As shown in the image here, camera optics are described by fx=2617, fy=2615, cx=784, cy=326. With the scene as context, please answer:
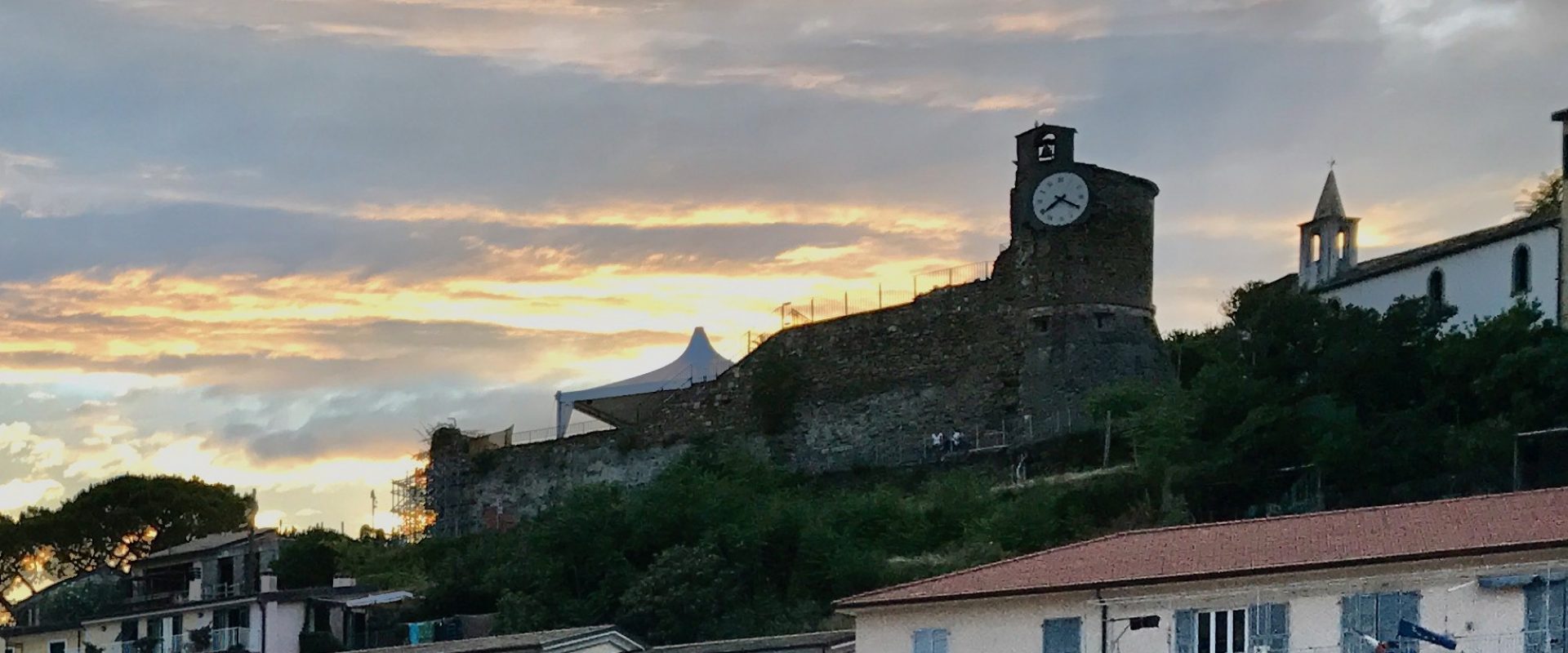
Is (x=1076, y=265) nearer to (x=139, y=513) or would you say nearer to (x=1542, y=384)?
(x=1542, y=384)

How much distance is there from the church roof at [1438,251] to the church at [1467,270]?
0.02 m

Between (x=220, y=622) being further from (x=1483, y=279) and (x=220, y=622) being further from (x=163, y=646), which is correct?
(x=1483, y=279)

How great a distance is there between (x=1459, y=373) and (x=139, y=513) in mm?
53363

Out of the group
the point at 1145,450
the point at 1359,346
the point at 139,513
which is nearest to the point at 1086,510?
the point at 1145,450

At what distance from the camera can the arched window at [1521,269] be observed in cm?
5738

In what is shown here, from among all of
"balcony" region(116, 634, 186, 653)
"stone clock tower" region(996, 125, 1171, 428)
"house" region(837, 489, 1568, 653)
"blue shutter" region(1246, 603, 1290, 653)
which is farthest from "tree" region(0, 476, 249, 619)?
"blue shutter" region(1246, 603, 1290, 653)

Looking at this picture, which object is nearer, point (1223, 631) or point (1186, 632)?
point (1223, 631)

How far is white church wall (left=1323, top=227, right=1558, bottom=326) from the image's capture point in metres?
56.6

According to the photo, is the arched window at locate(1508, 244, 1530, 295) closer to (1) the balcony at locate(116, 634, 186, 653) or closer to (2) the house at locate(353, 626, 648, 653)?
(2) the house at locate(353, 626, 648, 653)

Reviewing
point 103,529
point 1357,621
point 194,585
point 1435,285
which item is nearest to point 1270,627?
point 1357,621

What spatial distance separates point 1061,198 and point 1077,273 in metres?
2.03

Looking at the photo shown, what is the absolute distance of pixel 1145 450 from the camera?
58281 mm

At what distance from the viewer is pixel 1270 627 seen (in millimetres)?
32906

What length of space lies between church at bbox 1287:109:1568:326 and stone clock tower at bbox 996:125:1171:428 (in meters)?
4.97
